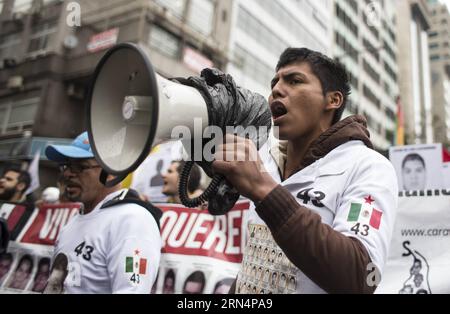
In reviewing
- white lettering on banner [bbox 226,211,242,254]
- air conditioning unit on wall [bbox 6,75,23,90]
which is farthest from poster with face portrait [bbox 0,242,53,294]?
air conditioning unit on wall [bbox 6,75,23,90]

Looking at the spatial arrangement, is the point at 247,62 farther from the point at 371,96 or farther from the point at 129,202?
the point at 129,202

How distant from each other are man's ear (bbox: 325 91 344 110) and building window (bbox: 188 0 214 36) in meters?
13.7

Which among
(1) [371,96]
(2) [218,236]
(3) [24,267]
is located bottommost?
(3) [24,267]

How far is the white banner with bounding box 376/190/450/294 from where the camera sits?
212cm

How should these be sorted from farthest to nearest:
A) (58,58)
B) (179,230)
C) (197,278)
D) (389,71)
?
(389,71) → (58,58) → (179,230) → (197,278)

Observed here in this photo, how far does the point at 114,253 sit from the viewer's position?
68.4 inches

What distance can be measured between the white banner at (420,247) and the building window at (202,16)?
13027 mm

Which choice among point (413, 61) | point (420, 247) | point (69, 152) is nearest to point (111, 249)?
point (69, 152)

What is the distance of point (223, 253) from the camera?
273 centimetres

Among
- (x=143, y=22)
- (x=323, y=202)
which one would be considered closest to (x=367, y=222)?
(x=323, y=202)

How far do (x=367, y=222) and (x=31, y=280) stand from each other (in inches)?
123

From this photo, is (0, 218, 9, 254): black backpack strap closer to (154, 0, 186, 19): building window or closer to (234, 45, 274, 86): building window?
(154, 0, 186, 19): building window

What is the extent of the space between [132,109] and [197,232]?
6.56 ft

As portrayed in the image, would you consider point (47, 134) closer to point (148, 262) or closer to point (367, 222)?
point (148, 262)
